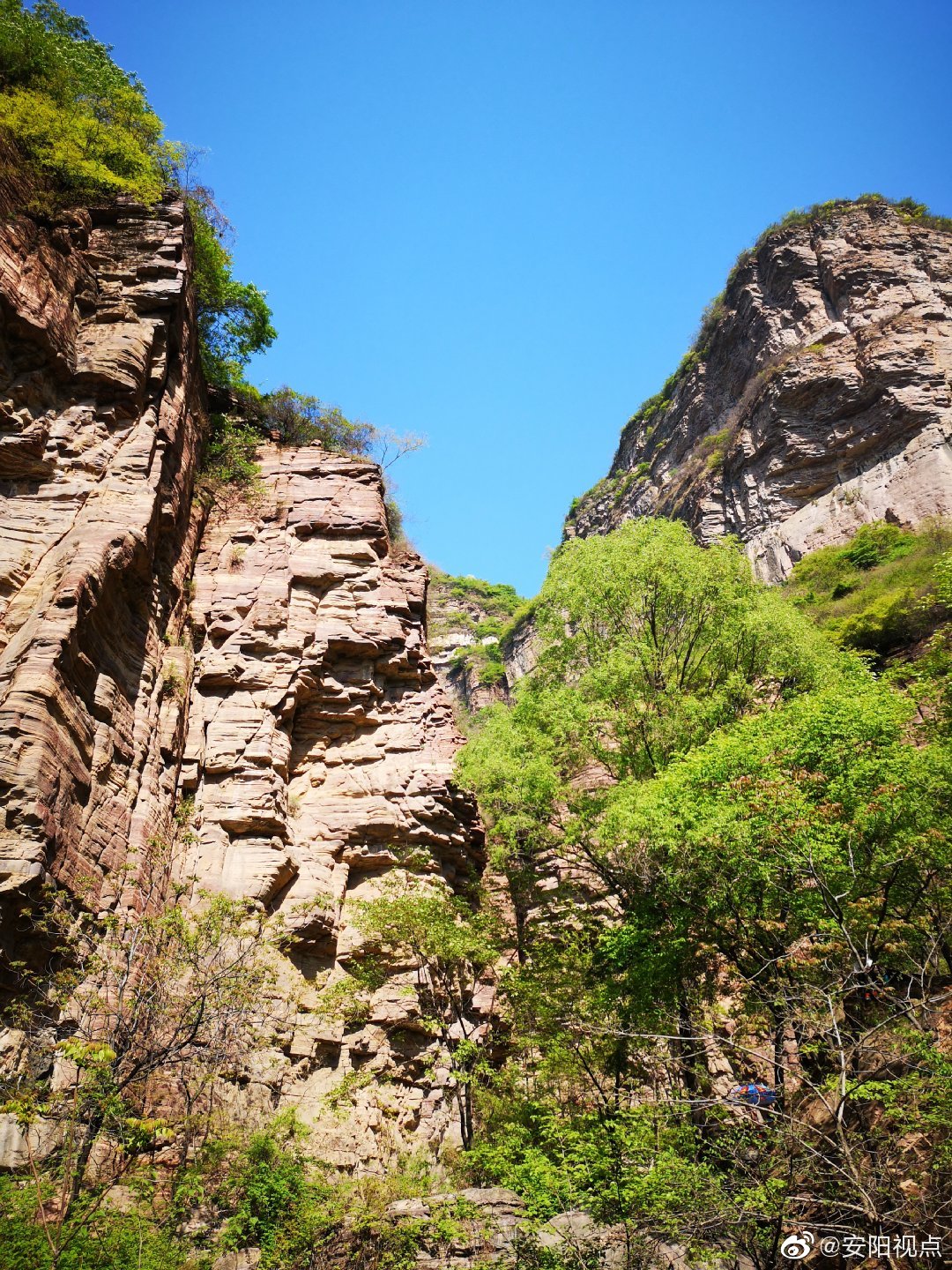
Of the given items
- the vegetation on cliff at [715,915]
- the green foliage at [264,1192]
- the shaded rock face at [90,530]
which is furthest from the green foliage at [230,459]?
the green foliage at [264,1192]

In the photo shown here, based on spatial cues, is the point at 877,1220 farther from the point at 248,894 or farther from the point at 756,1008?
the point at 248,894

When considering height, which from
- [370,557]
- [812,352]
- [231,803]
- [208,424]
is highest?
[812,352]

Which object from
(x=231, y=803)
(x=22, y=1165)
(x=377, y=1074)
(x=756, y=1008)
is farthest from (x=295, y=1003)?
(x=756, y=1008)

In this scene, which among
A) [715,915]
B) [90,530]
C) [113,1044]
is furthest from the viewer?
[90,530]

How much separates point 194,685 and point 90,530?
4598 millimetres

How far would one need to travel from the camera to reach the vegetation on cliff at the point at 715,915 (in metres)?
9.20

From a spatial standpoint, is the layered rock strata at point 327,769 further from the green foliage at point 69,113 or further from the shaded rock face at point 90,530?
the green foliage at point 69,113

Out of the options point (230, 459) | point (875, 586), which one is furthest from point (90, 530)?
point (875, 586)

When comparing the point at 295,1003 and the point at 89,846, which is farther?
the point at 295,1003

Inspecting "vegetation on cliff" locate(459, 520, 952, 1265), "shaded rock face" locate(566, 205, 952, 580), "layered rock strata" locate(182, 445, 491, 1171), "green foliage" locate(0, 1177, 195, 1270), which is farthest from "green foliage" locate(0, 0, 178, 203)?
"shaded rock face" locate(566, 205, 952, 580)

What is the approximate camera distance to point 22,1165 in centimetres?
947

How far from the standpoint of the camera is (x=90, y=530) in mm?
14766

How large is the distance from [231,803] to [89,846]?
13.5 feet
